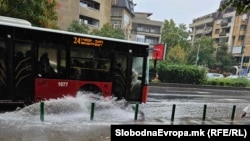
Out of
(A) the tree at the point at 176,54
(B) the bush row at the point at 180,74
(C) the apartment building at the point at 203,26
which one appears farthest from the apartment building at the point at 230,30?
(B) the bush row at the point at 180,74

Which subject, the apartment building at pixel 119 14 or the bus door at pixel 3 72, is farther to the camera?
the apartment building at pixel 119 14

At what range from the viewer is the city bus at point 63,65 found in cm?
1035

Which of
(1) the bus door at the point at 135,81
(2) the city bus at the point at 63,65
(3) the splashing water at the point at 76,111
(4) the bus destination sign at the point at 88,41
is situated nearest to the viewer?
(3) the splashing water at the point at 76,111

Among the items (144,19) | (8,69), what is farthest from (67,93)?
(144,19)

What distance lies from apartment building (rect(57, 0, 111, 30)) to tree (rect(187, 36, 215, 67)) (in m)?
22.9

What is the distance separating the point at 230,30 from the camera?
7706cm

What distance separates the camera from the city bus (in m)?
10.4

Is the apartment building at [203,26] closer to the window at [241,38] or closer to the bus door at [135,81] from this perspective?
the window at [241,38]

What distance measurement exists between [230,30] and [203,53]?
1814cm

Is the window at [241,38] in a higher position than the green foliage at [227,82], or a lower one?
higher

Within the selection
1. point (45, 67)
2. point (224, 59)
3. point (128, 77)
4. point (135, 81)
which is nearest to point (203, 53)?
point (224, 59)

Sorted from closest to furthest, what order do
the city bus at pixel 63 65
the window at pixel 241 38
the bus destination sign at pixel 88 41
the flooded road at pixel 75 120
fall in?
the flooded road at pixel 75 120 → the city bus at pixel 63 65 → the bus destination sign at pixel 88 41 → the window at pixel 241 38

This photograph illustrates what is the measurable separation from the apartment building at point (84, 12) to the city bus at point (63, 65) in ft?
104

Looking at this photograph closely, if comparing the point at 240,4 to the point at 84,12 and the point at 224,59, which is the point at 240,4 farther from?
the point at 224,59
